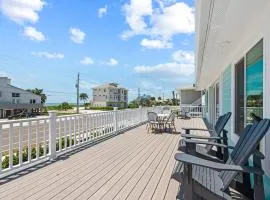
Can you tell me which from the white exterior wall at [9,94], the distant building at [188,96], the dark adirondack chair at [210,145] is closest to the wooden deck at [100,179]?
the dark adirondack chair at [210,145]

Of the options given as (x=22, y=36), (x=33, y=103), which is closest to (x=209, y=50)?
(x=22, y=36)

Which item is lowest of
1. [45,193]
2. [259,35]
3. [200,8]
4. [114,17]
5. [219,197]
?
[45,193]

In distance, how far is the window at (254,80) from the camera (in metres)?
3.43

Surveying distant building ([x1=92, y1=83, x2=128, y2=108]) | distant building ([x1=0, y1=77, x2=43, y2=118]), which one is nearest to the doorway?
distant building ([x1=0, y1=77, x2=43, y2=118])

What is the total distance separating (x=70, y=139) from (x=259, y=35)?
451cm

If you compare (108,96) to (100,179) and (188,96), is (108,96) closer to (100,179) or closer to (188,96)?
(188,96)

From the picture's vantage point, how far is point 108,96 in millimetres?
78562

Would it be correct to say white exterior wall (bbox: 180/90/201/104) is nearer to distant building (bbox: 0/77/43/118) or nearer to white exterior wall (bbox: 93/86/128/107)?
distant building (bbox: 0/77/43/118)

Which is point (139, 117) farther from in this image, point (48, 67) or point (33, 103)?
point (48, 67)

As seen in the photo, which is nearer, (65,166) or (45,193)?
(45,193)

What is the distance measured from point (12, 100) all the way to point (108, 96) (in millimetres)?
28015

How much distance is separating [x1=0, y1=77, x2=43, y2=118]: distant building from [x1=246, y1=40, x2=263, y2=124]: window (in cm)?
5370

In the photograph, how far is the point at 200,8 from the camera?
3279 mm

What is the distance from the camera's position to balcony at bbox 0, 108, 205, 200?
3.67 meters
